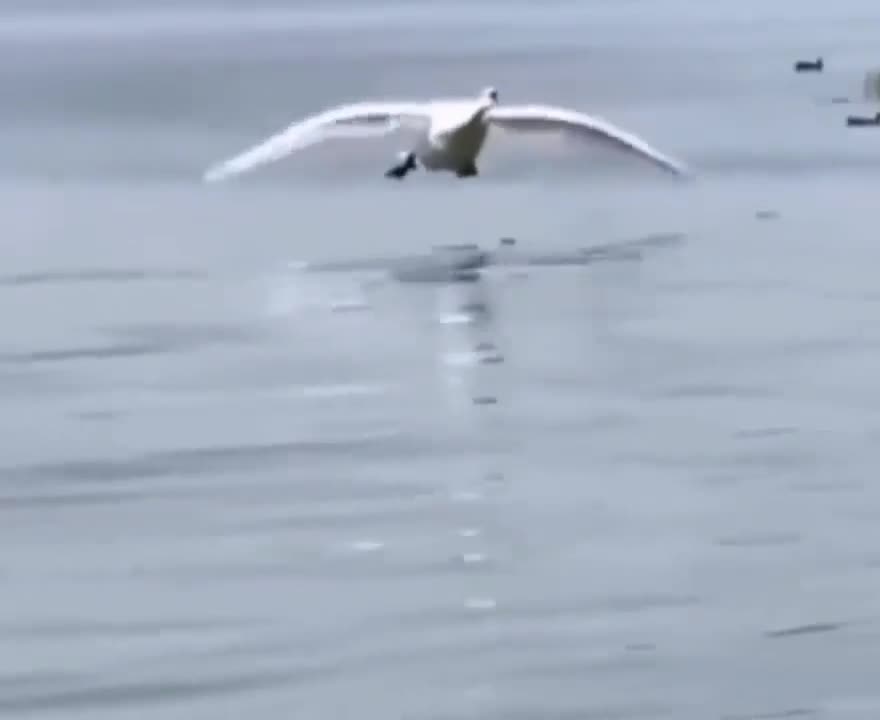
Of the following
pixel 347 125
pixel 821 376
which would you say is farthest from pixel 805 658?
pixel 347 125

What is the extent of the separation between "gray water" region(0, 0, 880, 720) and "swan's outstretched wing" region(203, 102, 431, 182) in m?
0.93

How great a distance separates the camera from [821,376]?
22516 mm

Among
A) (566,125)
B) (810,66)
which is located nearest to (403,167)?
(566,125)

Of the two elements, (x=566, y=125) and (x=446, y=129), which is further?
(x=446, y=129)

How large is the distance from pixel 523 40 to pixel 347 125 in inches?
3592

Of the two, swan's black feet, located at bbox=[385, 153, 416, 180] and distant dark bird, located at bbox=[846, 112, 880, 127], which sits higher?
swan's black feet, located at bbox=[385, 153, 416, 180]

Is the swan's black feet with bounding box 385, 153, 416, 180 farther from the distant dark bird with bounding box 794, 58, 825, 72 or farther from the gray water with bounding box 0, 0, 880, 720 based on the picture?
the distant dark bird with bounding box 794, 58, 825, 72

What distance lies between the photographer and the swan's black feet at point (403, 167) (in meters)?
29.0

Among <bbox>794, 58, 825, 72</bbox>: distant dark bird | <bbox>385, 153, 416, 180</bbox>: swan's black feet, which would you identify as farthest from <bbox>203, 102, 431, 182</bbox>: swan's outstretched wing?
<bbox>794, 58, 825, 72</bbox>: distant dark bird

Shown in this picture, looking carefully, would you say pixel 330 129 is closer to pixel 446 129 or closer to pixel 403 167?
pixel 403 167

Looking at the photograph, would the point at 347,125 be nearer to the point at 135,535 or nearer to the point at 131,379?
the point at 131,379

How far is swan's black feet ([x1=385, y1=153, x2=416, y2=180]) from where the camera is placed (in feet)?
95.3

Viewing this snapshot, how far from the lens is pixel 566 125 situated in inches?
1140

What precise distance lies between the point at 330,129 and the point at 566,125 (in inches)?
69.4
